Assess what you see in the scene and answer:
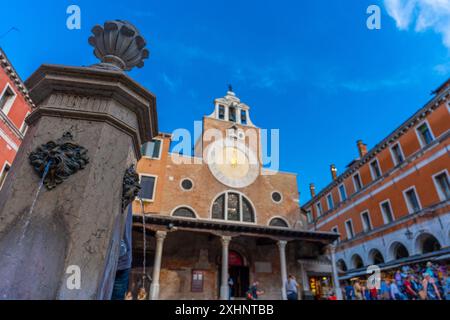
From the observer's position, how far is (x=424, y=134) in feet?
52.6

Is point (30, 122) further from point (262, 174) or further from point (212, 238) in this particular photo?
point (262, 174)

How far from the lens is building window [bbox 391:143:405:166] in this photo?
17544 millimetres

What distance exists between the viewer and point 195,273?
13.5 m

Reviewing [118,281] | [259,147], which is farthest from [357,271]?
[118,281]

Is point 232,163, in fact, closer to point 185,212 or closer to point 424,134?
point 185,212

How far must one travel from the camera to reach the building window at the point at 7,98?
12523 mm

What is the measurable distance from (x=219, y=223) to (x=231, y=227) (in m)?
0.66

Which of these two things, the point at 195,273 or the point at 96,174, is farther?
the point at 195,273

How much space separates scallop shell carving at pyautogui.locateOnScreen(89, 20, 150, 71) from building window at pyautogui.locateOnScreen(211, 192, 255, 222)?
13.9 m

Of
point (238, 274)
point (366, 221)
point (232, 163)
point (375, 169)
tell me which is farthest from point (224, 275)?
point (375, 169)

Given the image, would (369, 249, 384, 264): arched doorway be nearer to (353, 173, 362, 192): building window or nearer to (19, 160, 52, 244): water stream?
(353, 173, 362, 192): building window

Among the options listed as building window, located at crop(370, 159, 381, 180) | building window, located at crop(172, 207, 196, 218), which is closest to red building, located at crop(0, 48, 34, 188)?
building window, located at crop(172, 207, 196, 218)
